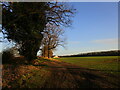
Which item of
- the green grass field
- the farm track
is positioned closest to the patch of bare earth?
the farm track

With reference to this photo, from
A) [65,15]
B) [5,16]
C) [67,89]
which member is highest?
[65,15]

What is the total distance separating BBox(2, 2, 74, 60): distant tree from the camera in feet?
42.7

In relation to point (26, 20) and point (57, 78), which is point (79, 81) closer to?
point (57, 78)

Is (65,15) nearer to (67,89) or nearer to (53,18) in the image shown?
(53,18)

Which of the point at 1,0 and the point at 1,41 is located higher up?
the point at 1,0

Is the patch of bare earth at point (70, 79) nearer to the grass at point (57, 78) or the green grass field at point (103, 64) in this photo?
the grass at point (57, 78)

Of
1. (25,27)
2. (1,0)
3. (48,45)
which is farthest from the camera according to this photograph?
(48,45)

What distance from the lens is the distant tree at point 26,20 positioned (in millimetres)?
13008

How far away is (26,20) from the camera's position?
14016mm

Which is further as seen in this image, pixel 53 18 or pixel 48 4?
pixel 53 18

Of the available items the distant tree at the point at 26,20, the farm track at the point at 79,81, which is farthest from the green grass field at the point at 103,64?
the distant tree at the point at 26,20

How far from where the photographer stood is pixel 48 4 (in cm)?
1535

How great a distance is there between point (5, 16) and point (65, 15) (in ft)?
28.5

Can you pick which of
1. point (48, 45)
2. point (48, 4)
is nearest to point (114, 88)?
point (48, 4)
